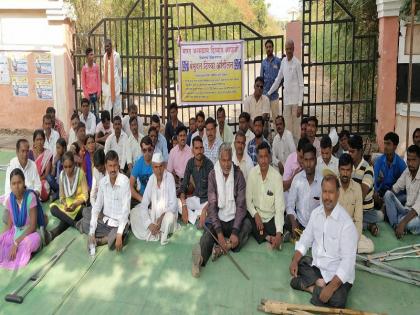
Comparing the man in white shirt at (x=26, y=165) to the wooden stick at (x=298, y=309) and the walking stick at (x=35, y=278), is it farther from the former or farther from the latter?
the wooden stick at (x=298, y=309)

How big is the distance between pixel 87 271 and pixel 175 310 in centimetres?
115

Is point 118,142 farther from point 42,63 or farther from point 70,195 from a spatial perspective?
point 42,63

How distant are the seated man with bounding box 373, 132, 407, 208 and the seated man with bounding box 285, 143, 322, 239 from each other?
46.5 inches

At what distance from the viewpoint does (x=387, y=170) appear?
610 centimetres

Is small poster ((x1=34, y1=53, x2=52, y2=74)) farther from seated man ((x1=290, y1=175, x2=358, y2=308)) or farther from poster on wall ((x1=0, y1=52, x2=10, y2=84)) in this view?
seated man ((x1=290, y1=175, x2=358, y2=308))

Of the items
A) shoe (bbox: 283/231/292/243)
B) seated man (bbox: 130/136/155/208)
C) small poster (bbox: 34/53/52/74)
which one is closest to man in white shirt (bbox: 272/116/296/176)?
shoe (bbox: 283/231/292/243)

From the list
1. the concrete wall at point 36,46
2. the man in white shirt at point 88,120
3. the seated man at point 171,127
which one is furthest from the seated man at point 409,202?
the concrete wall at point 36,46

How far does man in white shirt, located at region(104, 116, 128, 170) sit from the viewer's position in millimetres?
7090

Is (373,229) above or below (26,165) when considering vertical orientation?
below

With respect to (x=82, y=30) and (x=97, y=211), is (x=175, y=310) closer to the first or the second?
(x=97, y=211)

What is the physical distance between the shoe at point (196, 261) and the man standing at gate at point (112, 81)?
195 inches

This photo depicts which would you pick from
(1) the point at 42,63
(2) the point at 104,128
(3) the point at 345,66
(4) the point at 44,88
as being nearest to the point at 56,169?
(2) the point at 104,128

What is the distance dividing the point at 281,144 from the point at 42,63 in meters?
5.89

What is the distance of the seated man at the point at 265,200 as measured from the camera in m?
5.21
